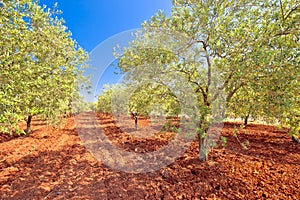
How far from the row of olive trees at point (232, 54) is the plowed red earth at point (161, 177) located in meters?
1.57

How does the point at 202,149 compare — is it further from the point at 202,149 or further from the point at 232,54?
the point at 232,54

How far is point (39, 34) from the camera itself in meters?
6.89

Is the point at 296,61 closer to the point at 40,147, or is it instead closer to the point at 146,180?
the point at 146,180

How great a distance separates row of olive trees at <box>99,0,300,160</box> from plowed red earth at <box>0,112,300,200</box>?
1575 mm

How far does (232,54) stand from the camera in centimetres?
506

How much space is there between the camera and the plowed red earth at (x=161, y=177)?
5250 mm

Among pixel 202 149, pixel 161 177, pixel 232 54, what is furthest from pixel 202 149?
pixel 232 54

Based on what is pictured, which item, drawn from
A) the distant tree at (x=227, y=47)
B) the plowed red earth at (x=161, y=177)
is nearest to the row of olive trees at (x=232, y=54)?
the distant tree at (x=227, y=47)

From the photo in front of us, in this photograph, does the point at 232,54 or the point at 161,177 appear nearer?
the point at 232,54

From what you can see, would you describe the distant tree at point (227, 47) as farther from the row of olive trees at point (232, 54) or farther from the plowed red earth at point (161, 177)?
the plowed red earth at point (161, 177)

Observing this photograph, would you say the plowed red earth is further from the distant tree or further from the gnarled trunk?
the distant tree

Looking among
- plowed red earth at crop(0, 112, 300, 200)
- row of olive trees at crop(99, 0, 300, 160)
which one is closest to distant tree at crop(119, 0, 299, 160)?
row of olive trees at crop(99, 0, 300, 160)

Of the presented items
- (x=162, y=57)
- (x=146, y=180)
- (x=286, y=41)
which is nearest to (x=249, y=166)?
(x=146, y=180)

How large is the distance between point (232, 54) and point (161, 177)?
5441 millimetres
